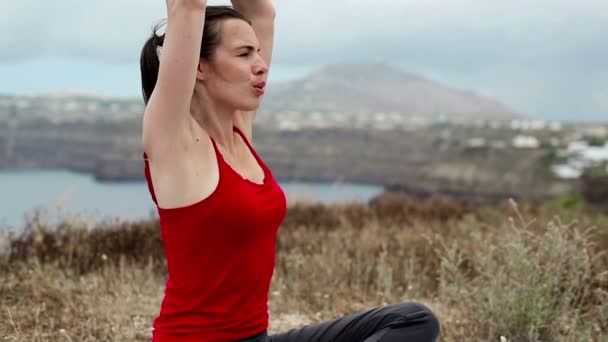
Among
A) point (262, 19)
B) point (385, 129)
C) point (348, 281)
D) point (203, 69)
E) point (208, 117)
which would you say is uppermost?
point (262, 19)

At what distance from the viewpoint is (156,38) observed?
7.59 feet

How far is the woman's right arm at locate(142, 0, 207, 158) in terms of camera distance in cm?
202

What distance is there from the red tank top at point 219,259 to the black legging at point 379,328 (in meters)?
0.15

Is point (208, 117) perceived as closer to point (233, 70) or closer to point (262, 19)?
point (233, 70)

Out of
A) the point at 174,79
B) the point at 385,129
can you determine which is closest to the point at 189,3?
the point at 174,79

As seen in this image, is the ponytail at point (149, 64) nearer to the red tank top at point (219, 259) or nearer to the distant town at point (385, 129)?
the red tank top at point (219, 259)

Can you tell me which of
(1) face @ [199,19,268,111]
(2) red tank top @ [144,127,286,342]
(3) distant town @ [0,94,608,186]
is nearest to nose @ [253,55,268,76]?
(1) face @ [199,19,268,111]

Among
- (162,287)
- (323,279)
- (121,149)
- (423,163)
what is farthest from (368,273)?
(423,163)

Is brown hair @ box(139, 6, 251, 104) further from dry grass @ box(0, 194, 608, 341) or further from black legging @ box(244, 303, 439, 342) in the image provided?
dry grass @ box(0, 194, 608, 341)

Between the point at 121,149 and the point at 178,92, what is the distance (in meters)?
59.2

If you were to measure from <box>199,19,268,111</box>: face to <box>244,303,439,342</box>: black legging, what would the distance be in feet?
2.31

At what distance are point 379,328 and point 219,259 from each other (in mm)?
563

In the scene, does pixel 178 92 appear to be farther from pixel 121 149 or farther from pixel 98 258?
pixel 121 149

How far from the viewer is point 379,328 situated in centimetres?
235
